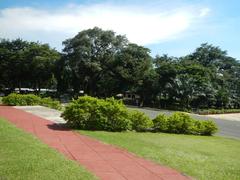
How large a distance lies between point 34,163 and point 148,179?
2442 mm

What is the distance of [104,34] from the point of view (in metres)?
57.1

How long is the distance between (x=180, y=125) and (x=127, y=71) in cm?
3734

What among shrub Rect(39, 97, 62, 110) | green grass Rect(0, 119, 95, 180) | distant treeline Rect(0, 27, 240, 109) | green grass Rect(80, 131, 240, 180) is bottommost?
green grass Rect(80, 131, 240, 180)

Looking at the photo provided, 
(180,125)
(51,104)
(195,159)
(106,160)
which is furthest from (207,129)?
(51,104)

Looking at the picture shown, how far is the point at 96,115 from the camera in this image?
1673 cm

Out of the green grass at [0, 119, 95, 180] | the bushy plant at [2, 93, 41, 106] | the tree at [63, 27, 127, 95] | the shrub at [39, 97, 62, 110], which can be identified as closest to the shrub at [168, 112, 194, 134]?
the green grass at [0, 119, 95, 180]

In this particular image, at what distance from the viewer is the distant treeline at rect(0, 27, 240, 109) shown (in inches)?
1948

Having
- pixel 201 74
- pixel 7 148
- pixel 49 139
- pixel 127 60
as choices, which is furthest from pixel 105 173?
pixel 127 60

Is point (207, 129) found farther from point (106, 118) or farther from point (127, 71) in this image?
point (127, 71)

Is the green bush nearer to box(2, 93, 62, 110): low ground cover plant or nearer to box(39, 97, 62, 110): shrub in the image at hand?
box(39, 97, 62, 110): shrub

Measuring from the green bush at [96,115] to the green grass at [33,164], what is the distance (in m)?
6.07

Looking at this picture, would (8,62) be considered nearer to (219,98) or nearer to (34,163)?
(219,98)

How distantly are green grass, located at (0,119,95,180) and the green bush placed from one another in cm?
607

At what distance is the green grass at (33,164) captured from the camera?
7.07 m
